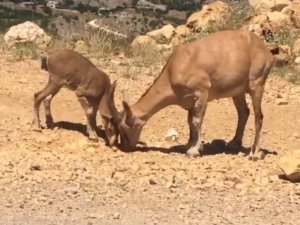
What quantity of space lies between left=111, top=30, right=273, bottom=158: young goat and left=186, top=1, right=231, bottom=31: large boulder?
331 inches

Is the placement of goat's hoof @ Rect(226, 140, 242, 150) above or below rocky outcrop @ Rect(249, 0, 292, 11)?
above

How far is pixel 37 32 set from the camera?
695 inches

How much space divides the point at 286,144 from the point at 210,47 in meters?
2.19

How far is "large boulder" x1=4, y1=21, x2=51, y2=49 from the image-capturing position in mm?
17156

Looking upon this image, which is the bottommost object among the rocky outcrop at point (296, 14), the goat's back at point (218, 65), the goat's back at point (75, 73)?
the rocky outcrop at point (296, 14)

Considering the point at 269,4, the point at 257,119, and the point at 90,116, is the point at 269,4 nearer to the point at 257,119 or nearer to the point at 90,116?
the point at 257,119

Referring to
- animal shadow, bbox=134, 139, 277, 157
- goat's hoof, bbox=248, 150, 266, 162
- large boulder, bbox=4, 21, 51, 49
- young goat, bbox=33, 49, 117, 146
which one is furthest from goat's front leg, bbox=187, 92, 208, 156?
large boulder, bbox=4, 21, 51, 49

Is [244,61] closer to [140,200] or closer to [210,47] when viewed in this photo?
[210,47]

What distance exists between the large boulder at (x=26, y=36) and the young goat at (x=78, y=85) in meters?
4.97

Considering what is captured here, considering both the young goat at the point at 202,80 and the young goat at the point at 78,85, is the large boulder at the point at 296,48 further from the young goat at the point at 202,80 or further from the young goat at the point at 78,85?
the young goat at the point at 78,85

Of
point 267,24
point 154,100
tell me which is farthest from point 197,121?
point 267,24

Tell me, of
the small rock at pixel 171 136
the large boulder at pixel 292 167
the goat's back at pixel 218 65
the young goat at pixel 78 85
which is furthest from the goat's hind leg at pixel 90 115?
the large boulder at pixel 292 167

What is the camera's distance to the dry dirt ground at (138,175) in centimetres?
835

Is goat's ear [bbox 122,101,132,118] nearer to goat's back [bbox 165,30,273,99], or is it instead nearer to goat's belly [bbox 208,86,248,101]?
goat's back [bbox 165,30,273,99]
